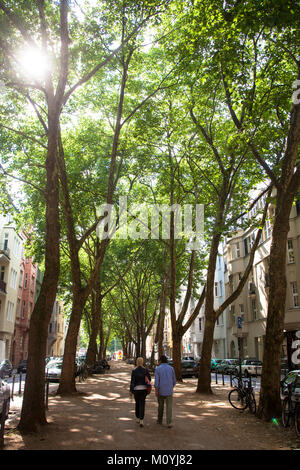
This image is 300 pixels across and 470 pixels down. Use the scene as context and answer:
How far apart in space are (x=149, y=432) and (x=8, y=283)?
3622 cm

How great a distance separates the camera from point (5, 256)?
40.5 metres

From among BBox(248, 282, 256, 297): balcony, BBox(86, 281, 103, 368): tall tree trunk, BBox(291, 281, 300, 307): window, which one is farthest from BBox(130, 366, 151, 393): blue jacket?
BBox(248, 282, 256, 297): balcony

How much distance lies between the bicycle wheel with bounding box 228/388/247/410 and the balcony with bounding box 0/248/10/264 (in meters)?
31.4

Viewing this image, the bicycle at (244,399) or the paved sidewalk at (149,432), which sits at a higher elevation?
the bicycle at (244,399)

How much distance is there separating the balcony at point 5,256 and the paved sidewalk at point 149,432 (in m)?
28.7

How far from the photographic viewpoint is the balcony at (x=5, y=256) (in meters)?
39.8

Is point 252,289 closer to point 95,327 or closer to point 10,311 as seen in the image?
point 95,327

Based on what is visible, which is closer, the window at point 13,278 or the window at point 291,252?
the window at point 291,252

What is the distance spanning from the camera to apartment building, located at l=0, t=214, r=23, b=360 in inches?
1583

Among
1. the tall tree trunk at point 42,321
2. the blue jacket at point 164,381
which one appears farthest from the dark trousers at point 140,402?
the tall tree trunk at point 42,321

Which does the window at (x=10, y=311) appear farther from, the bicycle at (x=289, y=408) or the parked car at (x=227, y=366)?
the bicycle at (x=289, y=408)
